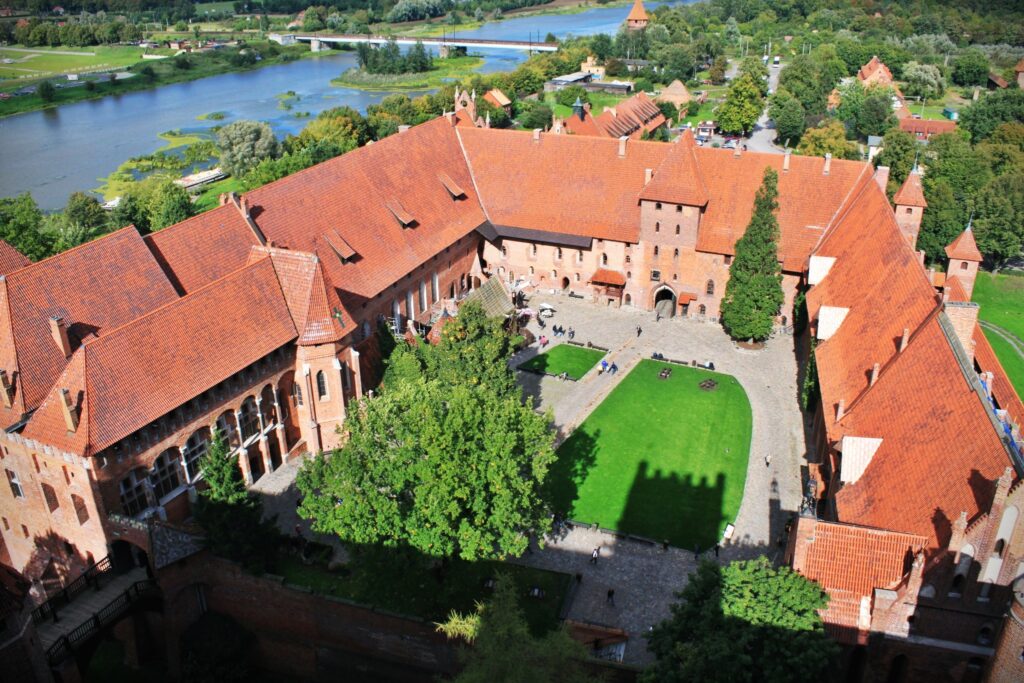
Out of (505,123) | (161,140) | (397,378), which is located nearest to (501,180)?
(397,378)

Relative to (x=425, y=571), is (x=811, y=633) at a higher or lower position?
higher

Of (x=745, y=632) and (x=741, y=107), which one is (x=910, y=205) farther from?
(x=741, y=107)

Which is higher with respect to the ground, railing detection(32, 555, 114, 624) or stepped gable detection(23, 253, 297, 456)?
stepped gable detection(23, 253, 297, 456)

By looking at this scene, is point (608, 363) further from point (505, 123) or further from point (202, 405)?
point (505, 123)

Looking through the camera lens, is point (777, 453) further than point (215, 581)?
Yes

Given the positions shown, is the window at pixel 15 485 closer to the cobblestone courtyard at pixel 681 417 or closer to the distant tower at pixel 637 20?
the cobblestone courtyard at pixel 681 417

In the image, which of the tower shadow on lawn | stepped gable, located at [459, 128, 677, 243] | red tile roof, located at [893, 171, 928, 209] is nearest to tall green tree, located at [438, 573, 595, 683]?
the tower shadow on lawn

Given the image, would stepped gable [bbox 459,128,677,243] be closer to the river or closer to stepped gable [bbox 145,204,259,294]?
stepped gable [bbox 145,204,259,294]
